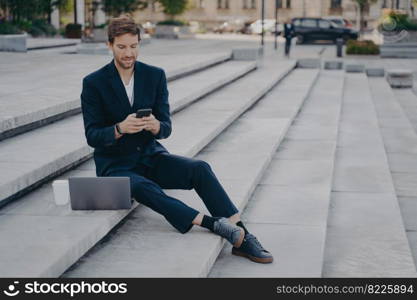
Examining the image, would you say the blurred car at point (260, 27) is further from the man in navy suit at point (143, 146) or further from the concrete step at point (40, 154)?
the man in navy suit at point (143, 146)

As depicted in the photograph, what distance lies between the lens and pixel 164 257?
486cm

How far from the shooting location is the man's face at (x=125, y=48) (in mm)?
5266

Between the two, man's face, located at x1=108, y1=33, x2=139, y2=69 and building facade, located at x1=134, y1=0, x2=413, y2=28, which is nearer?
man's face, located at x1=108, y1=33, x2=139, y2=69

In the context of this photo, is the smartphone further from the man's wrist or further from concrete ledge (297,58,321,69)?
concrete ledge (297,58,321,69)

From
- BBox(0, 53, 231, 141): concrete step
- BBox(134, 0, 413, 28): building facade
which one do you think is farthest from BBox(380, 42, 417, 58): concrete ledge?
BBox(134, 0, 413, 28): building facade

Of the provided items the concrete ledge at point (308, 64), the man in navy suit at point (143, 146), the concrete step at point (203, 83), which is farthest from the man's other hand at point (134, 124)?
the concrete ledge at point (308, 64)

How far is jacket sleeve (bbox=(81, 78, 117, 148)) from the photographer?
5395mm

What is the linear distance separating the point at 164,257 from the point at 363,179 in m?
3.97

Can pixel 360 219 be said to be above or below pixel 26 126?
below

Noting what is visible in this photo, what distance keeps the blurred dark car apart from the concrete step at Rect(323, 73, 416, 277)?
103ft

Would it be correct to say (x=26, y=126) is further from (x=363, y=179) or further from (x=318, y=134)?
(x=318, y=134)

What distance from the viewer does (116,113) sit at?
556 centimetres

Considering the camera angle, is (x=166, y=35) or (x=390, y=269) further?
(x=166, y=35)

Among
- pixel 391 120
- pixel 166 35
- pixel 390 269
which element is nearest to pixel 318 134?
pixel 391 120
